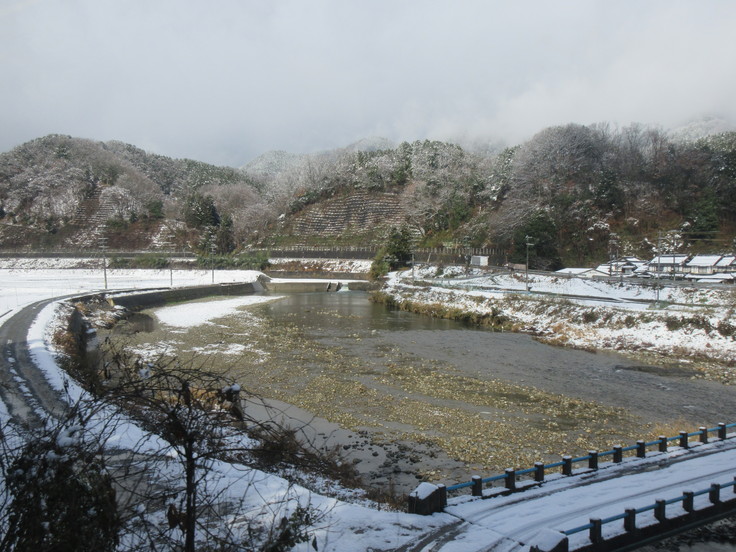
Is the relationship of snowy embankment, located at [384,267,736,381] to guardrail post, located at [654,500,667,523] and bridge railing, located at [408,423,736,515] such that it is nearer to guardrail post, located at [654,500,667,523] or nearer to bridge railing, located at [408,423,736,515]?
bridge railing, located at [408,423,736,515]

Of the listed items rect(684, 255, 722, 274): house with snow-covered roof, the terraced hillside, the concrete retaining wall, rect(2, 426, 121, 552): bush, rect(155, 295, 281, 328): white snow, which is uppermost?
the terraced hillside

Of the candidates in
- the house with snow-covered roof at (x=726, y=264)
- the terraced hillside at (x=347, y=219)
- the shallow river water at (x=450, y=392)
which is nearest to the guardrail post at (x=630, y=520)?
the shallow river water at (x=450, y=392)

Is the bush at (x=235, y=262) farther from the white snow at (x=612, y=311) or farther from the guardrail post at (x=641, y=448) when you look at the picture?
the guardrail post at (x=641, y=448)

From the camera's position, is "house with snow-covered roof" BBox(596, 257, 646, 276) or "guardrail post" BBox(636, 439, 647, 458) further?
"house with snow-covered roof" BBox(596, 257, 646, 276)

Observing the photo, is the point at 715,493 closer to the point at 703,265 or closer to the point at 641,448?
the point at 641,448

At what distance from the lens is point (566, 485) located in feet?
24.3

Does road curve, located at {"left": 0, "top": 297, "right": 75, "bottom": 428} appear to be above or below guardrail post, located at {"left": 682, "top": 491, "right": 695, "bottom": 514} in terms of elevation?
above

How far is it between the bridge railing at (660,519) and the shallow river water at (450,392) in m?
3.31

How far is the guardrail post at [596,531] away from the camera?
575cm

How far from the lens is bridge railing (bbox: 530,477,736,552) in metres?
5.77

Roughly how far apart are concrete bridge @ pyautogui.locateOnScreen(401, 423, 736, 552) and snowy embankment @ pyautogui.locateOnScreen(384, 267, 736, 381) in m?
11.2

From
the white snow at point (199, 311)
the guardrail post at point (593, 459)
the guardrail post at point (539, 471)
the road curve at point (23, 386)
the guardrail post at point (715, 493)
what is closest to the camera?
the guardrail post at point (715, 493)

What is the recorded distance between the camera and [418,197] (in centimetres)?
7525

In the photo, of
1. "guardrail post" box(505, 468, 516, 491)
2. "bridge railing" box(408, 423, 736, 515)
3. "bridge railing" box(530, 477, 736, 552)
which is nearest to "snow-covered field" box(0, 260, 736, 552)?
"bridge railing" box(408, 423, 736, 515)
